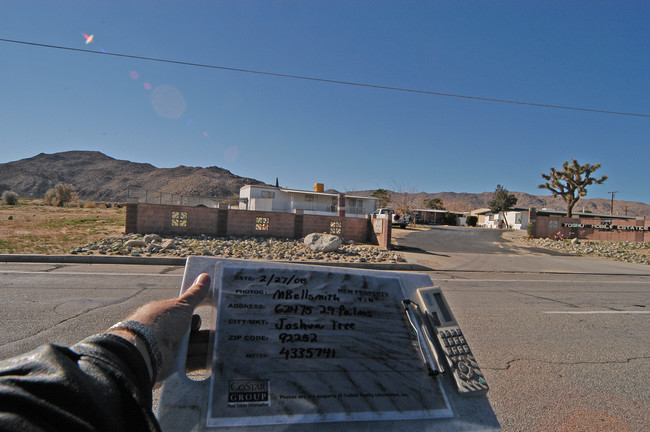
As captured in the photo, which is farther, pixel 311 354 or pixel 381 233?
pixel 381 233

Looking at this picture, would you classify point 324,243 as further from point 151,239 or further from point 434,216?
point 434,216

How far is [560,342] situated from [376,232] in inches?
570

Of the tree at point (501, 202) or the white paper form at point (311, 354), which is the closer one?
the white paper form at point (311, 354)

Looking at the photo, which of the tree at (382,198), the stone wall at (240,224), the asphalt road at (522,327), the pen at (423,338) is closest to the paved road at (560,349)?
the asphalt road at (522,327)

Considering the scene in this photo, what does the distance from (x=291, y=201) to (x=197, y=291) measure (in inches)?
1643

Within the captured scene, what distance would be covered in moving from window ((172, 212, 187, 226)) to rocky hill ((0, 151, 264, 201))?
71.6 meters

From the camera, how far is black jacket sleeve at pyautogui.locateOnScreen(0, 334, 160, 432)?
81 centimetres

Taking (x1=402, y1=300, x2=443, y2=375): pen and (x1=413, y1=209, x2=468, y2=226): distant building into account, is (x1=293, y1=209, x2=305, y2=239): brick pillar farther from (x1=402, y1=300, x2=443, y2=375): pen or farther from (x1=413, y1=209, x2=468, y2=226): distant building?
(x1=413, y1=209, x2=468, y2=226): distant building

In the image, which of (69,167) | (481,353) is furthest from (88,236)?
(69,167)

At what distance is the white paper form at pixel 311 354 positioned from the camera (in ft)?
5.52

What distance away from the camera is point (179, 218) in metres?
17.6

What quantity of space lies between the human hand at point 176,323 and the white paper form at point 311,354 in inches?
5.0

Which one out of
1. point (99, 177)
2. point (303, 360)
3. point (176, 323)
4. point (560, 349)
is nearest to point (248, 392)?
point (303, 360)

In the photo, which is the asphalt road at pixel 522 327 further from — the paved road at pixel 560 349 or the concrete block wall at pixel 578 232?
the concrete block wall at pixel 578 232
